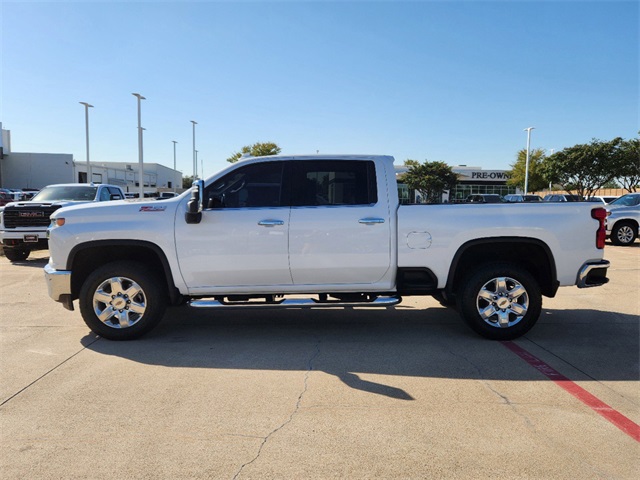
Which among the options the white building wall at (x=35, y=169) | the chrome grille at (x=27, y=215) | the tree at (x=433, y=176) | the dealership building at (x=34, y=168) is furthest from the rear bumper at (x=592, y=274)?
the white building wall at (x=35, y=169)

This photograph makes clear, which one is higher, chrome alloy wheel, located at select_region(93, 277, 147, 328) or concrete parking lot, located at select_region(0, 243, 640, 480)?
chrome alloy wheel, located at select_region(93, 277, 147, 328)

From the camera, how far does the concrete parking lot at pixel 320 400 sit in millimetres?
3010

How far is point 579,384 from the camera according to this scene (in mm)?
4238

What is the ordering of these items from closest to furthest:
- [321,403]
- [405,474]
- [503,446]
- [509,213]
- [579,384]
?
1. [405,474]
2. [503,446]
3. [321,403]
4. [579,384]
5. [509,213]

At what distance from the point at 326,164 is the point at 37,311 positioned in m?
4.63

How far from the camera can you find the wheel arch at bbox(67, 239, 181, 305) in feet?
17.3

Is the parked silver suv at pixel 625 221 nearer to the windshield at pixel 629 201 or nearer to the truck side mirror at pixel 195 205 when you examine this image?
the windshield at pixel 629 201

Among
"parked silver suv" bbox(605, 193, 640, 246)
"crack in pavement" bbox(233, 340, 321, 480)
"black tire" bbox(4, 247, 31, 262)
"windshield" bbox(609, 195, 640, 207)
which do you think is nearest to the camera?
"crack in pavement" bbox(233, 340, 321, 480)

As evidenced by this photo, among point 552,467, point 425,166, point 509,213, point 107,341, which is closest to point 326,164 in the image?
point 509,213

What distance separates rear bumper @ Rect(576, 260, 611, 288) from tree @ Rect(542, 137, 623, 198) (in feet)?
145

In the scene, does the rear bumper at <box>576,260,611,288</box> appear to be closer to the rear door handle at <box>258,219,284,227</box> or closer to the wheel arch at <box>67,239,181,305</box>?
the rear door handle at <box>258,219,284,227</box>

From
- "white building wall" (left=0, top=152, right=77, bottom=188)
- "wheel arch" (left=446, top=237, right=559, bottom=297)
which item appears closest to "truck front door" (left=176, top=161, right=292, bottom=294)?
"wheel arch" (left=446, top=237, right=559, bottom=297)

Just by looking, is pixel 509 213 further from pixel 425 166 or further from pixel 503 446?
pixel 425 166

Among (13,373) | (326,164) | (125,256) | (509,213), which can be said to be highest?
(326,164)
